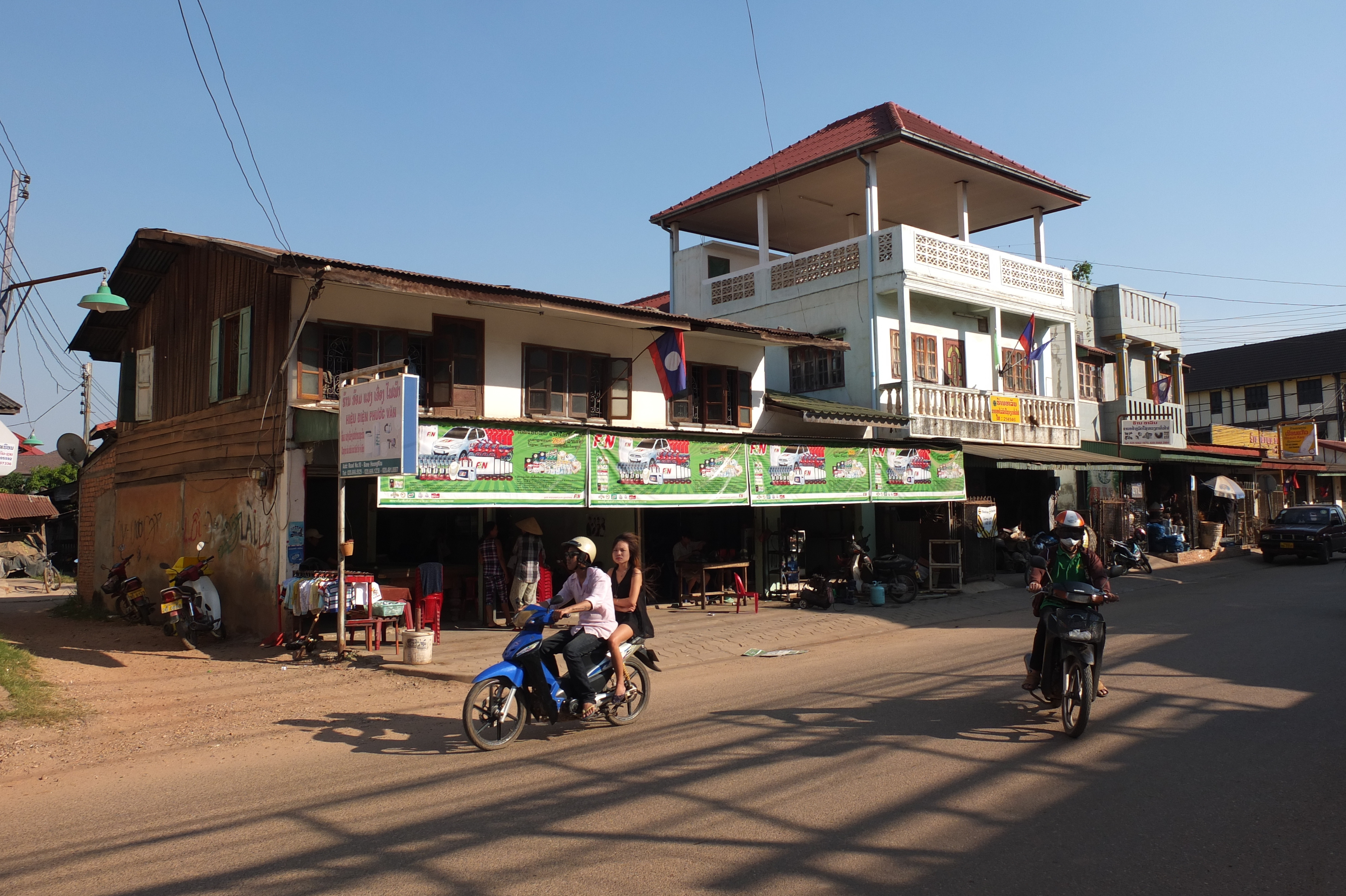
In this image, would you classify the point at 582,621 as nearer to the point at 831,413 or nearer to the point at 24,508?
the point at 831,413

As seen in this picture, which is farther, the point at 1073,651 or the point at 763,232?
the point at 763,232

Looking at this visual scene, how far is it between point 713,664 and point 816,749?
4806 millimetres

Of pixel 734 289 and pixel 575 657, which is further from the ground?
pixel 734 289

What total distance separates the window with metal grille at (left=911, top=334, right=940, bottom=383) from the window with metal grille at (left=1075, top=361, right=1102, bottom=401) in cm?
904

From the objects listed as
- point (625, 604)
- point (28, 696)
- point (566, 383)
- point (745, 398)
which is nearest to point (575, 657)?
point (625, 604)

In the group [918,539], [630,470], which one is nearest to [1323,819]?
[630,470]

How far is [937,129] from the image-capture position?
2377cm

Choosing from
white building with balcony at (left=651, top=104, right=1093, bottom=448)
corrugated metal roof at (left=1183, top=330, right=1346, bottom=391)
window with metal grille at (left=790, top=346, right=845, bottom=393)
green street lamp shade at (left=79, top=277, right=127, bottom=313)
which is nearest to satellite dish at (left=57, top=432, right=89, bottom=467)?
green street lamp shade at (left=79, top=277, right=127, bottom=313)

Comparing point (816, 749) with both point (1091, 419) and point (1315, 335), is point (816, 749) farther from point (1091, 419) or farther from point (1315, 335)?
point (1315, 335)

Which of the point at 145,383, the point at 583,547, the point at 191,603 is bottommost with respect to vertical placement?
the point at 191,603

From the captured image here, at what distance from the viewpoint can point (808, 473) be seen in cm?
1675

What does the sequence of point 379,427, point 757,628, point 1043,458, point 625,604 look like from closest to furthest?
1. point 625,604
2. point 379,427
3. point 757,628
4. point 1043,458

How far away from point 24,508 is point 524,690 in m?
29.3

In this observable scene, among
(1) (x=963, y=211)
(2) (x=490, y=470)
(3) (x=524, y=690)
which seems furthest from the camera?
(1) (x=963, y=211)
